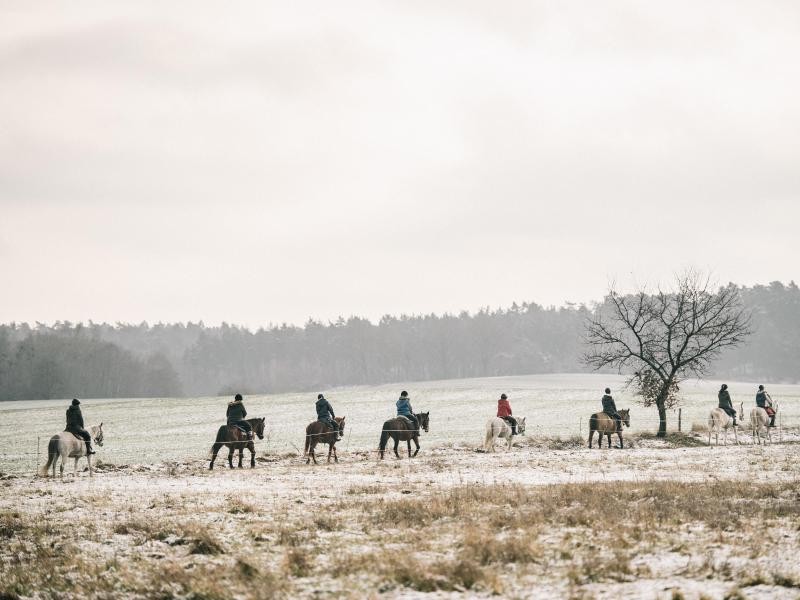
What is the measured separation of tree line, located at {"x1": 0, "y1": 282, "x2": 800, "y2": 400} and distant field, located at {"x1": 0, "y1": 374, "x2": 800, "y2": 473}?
3812 centimetres

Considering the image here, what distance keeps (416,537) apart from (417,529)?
708mm

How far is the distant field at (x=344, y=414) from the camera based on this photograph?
38.8 meters

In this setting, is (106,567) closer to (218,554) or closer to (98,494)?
(218,554)

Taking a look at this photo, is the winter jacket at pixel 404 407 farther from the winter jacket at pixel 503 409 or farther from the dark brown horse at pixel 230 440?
the dark brown horse at pixel 230 440

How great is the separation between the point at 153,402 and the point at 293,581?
78.1 metres

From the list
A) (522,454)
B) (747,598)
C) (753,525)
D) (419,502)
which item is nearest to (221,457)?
(522,454)

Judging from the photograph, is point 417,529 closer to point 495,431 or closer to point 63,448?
point 63,448

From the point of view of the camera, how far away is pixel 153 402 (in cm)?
8394

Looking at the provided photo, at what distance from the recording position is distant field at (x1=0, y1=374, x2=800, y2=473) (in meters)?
38.8

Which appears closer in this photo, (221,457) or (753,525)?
(753,525)

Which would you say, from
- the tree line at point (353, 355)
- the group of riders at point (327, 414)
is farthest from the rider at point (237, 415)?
the tree line at point (353, 355)

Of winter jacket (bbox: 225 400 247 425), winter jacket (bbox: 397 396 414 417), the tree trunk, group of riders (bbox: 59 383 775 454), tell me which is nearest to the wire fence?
group of riders (bbox: 59 383 775 454)

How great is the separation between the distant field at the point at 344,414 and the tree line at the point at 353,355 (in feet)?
125

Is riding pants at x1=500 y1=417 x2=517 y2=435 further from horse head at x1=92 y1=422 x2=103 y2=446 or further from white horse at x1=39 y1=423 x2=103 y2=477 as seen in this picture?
white horse at x1=39 y1=423 x2=103 y2=477
